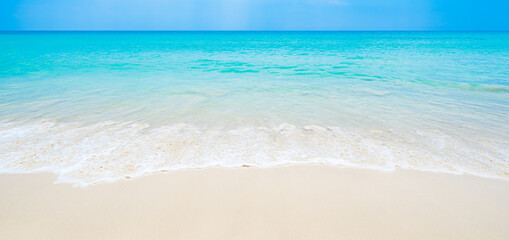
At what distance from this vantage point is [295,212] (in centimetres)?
283

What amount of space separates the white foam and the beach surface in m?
0.28

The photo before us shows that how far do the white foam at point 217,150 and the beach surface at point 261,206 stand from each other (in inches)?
11.2

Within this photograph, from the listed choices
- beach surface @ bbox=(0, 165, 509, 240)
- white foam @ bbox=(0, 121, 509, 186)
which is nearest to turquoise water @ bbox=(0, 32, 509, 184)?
white foam @ bbox=(0, 121, 509, 186)

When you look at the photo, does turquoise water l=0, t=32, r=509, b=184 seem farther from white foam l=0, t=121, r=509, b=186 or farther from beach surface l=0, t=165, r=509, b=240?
beach surface l=0, t=165, r=509, b=240

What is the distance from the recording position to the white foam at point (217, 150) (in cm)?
381

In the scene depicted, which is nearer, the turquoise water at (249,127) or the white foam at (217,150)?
the white foam at (217,150)

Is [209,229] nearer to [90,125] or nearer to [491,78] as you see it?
[90,125]

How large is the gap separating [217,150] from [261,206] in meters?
1.71

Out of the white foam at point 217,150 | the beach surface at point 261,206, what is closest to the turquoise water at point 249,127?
the white foam at point 217,150

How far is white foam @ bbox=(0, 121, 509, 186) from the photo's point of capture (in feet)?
12.5

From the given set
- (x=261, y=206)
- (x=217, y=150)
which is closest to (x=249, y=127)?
(x=217, y=150)

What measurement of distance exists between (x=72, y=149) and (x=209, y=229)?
3.33m

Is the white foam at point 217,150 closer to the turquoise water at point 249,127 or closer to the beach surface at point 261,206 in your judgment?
the turquoise water at point 249,127

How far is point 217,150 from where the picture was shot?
4426 millimetres
